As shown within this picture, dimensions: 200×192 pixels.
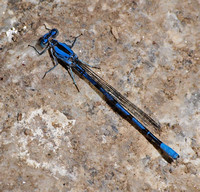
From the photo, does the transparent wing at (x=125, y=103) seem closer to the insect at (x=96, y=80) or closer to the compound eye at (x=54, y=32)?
the insect at (x=96, y=80)

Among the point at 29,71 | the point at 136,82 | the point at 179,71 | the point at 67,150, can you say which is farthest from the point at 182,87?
the point at 29,71

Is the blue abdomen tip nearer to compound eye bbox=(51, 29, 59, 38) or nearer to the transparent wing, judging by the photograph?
the transparent wing

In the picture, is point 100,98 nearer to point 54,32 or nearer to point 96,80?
point 96,80

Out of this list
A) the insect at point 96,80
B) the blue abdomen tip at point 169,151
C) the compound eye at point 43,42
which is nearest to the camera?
the blue abdomen tip at point 169,151

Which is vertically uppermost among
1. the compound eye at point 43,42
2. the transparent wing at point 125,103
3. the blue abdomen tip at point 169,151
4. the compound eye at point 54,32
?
the compound eye at point 54,32

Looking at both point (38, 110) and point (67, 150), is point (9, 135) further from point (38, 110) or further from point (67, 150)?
point (67, 150)

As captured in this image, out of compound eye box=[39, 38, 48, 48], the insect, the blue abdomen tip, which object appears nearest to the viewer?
the blue abdomen tip

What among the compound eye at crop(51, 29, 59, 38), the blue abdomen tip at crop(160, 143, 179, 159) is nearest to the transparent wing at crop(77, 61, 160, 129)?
the blue abdomen tip at crop(160, 143, 179, 159)

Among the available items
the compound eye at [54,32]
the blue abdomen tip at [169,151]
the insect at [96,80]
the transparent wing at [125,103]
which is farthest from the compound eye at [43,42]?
the blue abdomen tip at [169,151]
